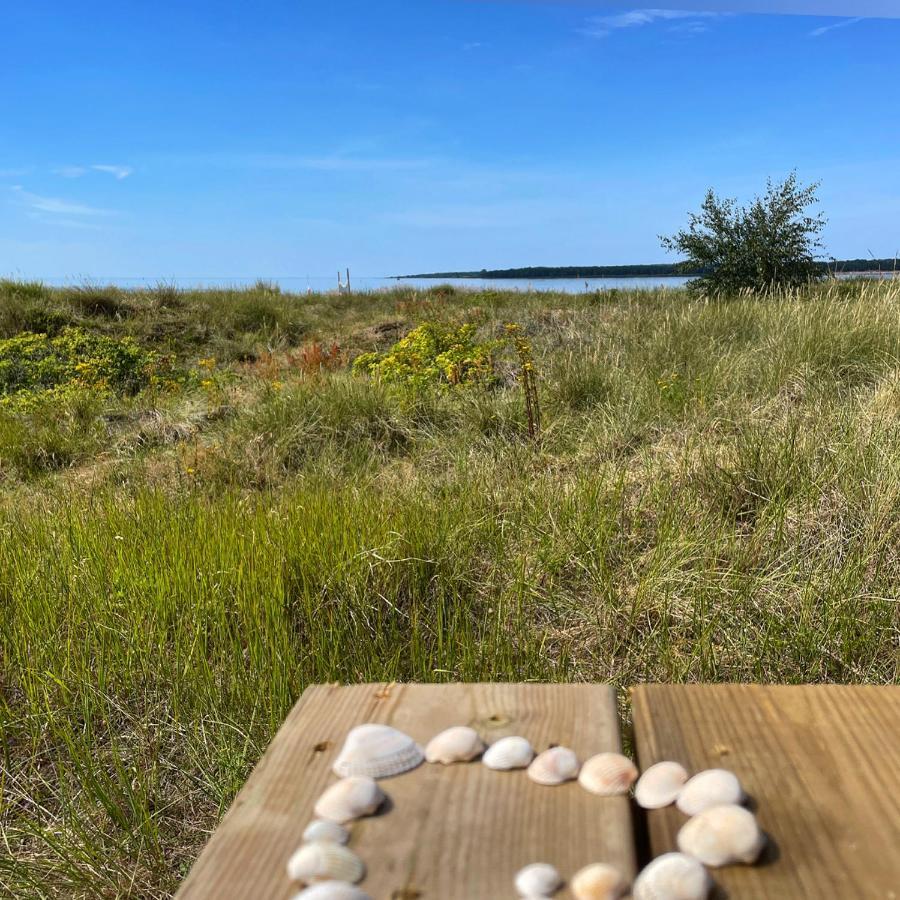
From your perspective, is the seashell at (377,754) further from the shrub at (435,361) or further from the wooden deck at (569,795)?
the shrub at (435,361)

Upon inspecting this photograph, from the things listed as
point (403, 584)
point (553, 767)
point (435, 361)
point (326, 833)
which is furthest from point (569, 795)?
point (435, 361)

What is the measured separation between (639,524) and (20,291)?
13.2m

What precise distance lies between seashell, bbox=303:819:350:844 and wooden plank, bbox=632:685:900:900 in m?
0.32

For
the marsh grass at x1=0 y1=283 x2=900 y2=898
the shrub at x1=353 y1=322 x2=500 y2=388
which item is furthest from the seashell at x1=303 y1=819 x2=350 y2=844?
the shrub at x1=353 y1=322 x2=500 y2=388

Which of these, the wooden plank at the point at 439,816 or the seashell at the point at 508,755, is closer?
the wooden plank at the point at 439,816

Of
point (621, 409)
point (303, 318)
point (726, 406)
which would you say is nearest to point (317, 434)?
point (621, 409)

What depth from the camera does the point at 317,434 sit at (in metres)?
5.33

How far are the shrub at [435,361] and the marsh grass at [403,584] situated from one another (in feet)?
3.55

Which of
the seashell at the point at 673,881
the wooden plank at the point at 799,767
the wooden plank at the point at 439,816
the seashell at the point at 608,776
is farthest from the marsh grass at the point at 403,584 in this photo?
the seashell at the point at 673,881

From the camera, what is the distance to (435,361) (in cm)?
646

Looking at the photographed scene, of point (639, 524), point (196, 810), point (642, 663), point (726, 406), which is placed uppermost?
point (726, 406)

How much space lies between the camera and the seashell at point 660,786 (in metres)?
0.79

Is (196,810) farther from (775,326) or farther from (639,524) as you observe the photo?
(775,326)

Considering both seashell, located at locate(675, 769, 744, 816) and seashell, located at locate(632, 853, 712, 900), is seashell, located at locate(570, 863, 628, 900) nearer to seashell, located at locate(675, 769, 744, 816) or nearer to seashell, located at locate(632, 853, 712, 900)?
seashell, located at locate(632, 853, 712, 900)
